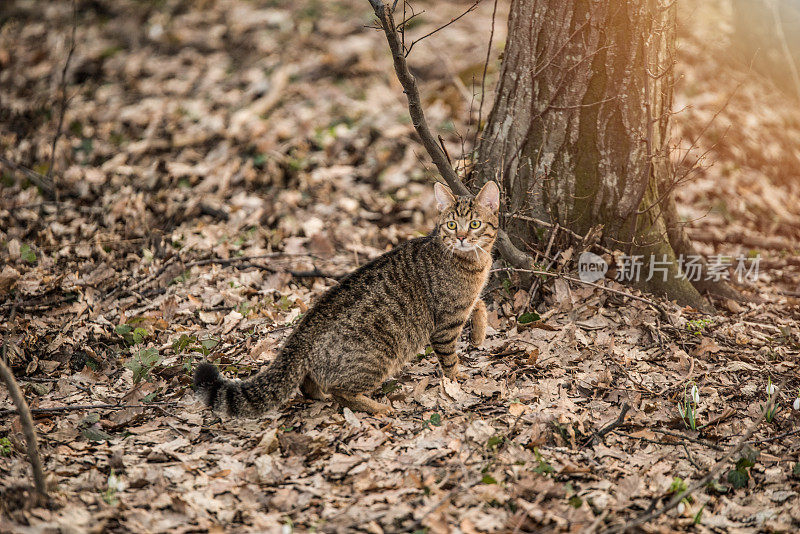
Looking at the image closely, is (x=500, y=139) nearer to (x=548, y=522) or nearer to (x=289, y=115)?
(x=548, y=522)

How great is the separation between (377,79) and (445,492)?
8295 mm

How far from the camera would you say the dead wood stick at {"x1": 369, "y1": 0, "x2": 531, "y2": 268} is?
14.5 feet

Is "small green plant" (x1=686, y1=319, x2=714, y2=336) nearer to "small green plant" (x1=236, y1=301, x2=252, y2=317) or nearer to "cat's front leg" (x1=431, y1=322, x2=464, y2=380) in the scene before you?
"cat's front leg" (x1=431, y1=322, x2=464, y2=380)

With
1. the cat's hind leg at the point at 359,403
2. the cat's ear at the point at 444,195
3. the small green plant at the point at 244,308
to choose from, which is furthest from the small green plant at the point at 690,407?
the small green plant at the point at 244,308

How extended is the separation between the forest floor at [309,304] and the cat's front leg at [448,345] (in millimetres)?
196

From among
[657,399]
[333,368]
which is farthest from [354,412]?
[657,399]

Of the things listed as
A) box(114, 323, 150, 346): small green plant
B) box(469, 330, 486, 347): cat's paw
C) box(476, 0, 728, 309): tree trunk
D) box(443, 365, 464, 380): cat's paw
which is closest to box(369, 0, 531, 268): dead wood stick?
box(476, 0, 728, 309): tree trunk

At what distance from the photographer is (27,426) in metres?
3.44

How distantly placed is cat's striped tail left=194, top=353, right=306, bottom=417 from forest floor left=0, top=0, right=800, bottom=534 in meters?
0.26

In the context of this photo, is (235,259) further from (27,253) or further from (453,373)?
(453,373)

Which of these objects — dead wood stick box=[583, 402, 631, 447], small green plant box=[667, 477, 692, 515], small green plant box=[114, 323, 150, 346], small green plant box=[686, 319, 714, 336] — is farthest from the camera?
small green plant box=[114, 323, 150, 346]

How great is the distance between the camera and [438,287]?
16.7 ft

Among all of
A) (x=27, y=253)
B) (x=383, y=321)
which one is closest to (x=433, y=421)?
(x=383, y=321)

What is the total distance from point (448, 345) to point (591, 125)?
2452mm
